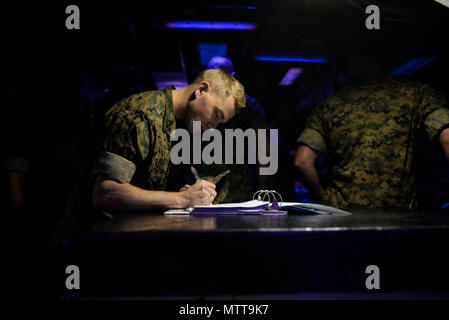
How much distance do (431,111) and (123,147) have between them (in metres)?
1.67

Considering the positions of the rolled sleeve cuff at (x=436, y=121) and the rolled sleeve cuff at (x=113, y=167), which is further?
the rolled sleeve cuff at (x=436, y=121)

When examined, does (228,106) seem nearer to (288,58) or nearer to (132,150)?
(132,150)

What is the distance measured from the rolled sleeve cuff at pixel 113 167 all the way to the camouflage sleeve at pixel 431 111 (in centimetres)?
164

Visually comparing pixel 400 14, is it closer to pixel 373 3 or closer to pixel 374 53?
pixel 373 3

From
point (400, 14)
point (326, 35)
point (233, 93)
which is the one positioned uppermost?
point (326, 35)

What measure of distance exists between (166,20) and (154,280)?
10.7ft

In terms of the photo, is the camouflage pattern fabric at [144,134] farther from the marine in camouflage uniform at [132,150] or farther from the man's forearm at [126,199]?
the man's forearm at [126,199]

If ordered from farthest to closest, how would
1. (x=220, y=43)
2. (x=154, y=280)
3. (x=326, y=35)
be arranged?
1. (x=220, y=43)
2. (x=326, y=35)
3. (x=154, y=280)

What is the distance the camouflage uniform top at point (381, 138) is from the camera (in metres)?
1.65

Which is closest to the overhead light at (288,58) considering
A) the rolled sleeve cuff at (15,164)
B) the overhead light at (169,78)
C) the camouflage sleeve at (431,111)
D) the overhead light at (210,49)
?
the overhead light at (210,49)

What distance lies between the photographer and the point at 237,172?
2135mm

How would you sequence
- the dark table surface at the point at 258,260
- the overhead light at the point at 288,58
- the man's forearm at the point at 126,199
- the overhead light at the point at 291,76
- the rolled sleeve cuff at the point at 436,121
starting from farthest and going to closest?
the overhead light at the point at 291,76
the overhead light at the point at 288,58
the rolled sleeve cuff at the point at 436,121
the man's forearm at the point at 126,199
the dark table surface at the point at 258,260
